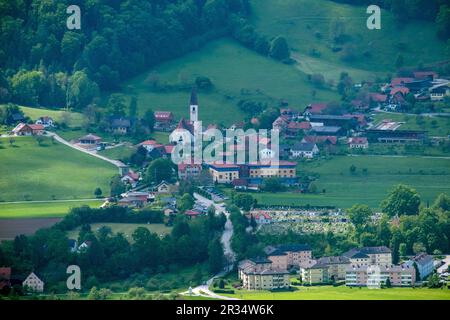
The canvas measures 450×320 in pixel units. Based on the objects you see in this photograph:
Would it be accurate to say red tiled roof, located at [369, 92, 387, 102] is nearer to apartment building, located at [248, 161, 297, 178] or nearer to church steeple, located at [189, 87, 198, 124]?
church steeple, located at [189, 87, 198, 124]

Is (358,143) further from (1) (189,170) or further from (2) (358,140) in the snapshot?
(1) (189,170)

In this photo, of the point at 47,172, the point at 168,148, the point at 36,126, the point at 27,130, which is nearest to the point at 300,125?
the point at 168,148

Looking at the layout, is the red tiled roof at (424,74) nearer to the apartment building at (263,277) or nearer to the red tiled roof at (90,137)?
the red tiled roof at (90,137)

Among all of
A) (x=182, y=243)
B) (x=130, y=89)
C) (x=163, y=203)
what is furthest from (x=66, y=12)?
A: (x=182, y=243)

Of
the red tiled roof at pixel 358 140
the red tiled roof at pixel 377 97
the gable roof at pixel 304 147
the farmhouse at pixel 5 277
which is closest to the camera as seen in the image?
the farmhouse at pixel 5 277

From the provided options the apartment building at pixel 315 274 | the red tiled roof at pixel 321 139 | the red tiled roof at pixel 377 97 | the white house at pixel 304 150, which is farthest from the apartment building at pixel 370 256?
the red tiled roof at pixel 377 97

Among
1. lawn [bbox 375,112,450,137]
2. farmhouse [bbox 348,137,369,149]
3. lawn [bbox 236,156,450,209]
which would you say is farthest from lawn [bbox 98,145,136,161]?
lawn [bbox 375,112,450,137]
